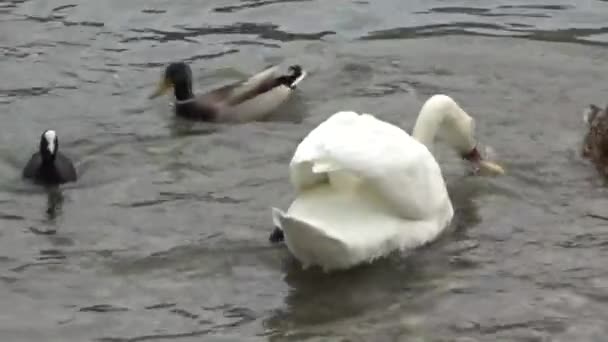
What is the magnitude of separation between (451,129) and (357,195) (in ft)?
6.49

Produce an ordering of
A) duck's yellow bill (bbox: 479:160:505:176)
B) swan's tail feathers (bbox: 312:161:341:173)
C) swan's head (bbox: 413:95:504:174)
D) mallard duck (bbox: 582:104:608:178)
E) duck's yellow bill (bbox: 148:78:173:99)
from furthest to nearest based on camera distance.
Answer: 1. duck's yellow bill (bbox: 148:78:173:99)
2. mallard duck (bbox: 582:104:608:178)
3. duck's yellow bill (bbox: 479:160:505:176)
4. swan's head (bbox: 413:95:504:174)
5. swan's tail feathers (bbox: 312:161:341:173)

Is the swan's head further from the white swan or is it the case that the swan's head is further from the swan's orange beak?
the white swan

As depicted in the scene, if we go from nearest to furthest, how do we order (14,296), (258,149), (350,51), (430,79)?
1. (14,296)
2. (258,149)
3. (430,79)
4. (350,51)

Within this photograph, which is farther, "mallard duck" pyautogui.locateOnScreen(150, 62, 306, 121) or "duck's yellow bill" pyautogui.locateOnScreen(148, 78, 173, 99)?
"duck's yellow bill" pyautogui.locateOnScreen(148, 78, 173, 99)

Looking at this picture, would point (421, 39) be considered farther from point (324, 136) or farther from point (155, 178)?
point (324, 136)

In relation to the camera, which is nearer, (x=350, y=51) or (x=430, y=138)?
(x=430, y=138)

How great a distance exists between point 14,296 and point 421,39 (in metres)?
6.46

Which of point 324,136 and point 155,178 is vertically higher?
point 324,136

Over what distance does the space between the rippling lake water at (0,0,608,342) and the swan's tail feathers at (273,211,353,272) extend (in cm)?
15

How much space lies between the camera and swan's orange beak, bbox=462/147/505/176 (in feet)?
32.1

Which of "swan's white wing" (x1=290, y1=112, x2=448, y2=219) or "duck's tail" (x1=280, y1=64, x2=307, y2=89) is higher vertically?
"swan's white wing" (x1=290, y1=112, x2=448, y2=219)

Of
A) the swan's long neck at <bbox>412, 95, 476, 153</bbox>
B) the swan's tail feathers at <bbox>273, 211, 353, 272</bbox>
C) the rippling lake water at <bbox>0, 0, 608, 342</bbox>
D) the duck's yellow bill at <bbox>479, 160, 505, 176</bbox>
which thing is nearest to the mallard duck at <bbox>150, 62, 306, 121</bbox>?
the rippling lake water at <bbox>0, 0, 608, 342</bbox>

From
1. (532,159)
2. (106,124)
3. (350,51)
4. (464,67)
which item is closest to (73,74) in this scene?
(106,124)

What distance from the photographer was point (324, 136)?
798 cm
